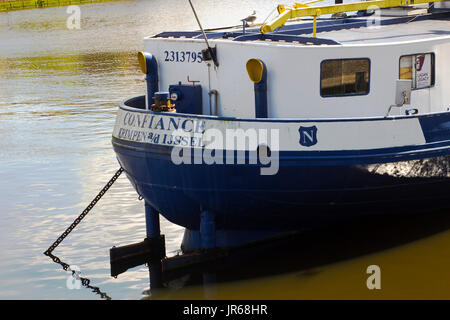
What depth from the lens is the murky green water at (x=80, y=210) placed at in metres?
10.3

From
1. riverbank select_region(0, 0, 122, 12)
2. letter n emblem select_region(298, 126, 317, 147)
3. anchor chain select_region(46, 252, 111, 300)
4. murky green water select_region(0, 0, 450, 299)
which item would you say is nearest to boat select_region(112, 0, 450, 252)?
letter n emblem select_region(298, 126, 317, 147)

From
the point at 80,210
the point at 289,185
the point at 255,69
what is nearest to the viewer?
the point at 289,185

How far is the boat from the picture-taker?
32.7ft

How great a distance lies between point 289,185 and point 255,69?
163 cm

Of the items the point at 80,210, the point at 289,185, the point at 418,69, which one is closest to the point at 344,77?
the point at 418,69

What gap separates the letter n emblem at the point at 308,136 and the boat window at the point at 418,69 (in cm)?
194

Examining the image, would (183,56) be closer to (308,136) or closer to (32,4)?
(308,136)

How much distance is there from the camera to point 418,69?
11219mm

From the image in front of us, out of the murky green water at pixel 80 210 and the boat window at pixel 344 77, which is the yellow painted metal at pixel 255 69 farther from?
the murky green water at pixel 80 210

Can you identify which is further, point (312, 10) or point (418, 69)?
point (312, 10)

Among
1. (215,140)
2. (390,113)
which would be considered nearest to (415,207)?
(390,113)

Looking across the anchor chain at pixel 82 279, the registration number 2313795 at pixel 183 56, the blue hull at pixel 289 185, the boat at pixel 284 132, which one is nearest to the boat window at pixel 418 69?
the boat at pixel 284 132
